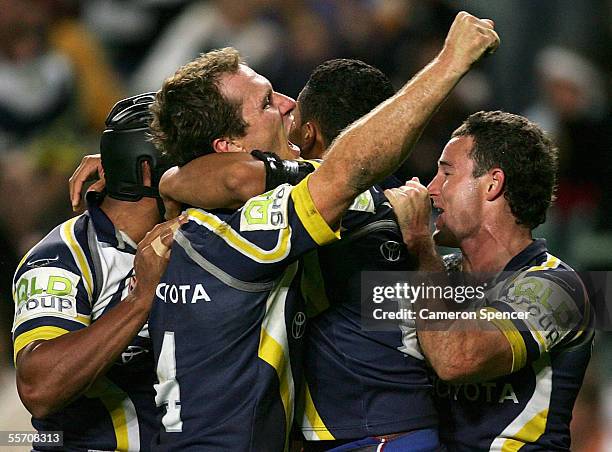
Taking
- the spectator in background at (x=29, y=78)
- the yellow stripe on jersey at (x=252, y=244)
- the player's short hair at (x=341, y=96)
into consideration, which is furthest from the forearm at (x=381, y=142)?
the spectator in background at (x=29, y=78)

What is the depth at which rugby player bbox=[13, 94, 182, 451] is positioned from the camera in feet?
8.23

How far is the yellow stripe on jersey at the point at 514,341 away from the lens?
8.33 feet

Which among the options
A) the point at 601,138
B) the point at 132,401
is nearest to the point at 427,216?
the point at 132,401

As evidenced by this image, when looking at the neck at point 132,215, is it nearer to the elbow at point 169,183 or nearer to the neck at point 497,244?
the elbow at point 169,183

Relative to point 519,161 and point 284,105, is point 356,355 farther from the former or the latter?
point 519,161

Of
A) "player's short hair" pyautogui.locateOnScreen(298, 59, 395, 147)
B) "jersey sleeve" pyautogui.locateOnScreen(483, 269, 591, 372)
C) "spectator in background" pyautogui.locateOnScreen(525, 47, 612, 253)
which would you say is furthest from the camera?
"spectator in background" pyautogui.locateOnScreen(525, 47, 612, 253)

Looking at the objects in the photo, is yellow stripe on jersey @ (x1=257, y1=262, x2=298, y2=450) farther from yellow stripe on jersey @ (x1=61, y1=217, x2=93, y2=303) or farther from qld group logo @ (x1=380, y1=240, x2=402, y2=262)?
yellow stripe on jersey @ (x1=61, y1=217, x2=93, y2=303)

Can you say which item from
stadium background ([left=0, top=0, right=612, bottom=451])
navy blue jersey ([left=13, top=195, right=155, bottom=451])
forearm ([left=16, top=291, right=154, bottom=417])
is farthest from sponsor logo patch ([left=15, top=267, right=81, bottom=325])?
stadium background ([left=0, top=0, right=612, bottom=451])

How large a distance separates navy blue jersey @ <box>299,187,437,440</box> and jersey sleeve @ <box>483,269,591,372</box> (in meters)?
0.28

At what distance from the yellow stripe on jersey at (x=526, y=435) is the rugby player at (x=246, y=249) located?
2.26 ft

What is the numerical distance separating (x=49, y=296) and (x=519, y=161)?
1473 mm

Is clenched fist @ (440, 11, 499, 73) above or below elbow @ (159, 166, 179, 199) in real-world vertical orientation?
above

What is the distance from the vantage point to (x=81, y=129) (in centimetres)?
484

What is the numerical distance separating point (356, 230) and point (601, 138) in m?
2.91
